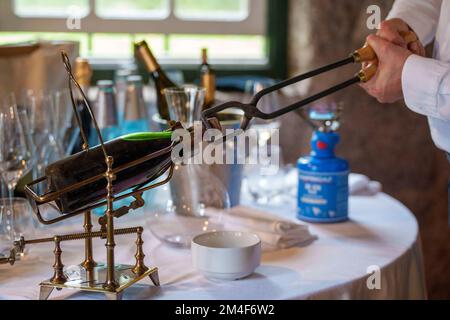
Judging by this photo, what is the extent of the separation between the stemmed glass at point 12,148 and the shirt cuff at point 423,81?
726 mm

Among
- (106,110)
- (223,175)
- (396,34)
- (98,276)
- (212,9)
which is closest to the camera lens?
(98,276)

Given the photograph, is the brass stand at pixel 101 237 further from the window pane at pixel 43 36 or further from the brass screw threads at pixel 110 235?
the window pane at pixel 43 36

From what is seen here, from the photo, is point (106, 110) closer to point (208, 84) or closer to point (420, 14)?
point (208, 84)

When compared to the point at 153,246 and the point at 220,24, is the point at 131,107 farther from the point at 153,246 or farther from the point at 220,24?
the point at 220,24

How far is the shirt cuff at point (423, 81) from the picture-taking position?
1.23 metres

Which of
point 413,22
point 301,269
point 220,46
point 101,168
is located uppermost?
point 413,22

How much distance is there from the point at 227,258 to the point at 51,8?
6.22 feet

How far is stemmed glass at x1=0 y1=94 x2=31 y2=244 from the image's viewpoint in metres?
1.33

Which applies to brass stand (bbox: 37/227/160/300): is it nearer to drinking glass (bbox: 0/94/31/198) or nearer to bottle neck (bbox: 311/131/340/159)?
drinking glass (bbox: 0/94/31/198)

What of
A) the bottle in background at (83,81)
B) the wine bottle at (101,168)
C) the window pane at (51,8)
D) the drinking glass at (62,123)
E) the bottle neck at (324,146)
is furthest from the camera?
the window pane at (51,8)

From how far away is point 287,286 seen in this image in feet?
3.62

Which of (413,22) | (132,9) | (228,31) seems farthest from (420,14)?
(132,9)

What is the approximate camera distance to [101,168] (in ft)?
3.18

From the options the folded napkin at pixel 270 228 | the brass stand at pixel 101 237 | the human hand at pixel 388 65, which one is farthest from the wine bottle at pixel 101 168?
the human hand at pixel 388 65
